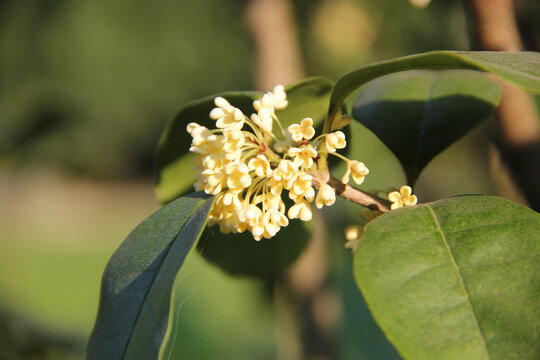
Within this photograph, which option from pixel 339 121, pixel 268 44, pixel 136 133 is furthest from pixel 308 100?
pixel 136 133

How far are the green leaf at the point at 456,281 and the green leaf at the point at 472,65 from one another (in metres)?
0.15

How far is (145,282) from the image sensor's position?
549mm

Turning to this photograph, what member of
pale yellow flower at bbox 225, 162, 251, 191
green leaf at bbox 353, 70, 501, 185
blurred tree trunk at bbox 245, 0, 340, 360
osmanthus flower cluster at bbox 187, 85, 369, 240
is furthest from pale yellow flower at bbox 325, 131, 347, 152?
blurred tree trunk at bbox 245, 0, 340, 360

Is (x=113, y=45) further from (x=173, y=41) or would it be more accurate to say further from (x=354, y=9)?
(x=354, y=9)

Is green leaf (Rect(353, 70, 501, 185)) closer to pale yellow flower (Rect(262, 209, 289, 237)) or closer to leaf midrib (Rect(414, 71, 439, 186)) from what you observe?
leaf midrib (Rect(414, 71, 439, 186))

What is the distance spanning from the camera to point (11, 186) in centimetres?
690

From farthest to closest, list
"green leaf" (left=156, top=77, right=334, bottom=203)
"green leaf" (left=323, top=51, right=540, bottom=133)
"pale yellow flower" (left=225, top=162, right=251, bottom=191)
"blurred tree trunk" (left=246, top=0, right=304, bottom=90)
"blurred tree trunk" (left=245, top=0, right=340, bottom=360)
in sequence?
1. "blurred tree trunk" (left=246, top=0, right=304, bottom=90)
2. "blurred tree trunk" (left=245, top=0, right=340, bottom=360)
3. "green leaf" (left=156, top=77, right=334, bottom=203)
4. "pale yellow flower" (left=225, top=162, right=251, bottom=191)
5. "green leaf" (left=323, top=51, right=540, bottom=133)

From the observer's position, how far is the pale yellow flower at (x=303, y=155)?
1.95 feet

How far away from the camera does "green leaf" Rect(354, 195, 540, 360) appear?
18.0 inches

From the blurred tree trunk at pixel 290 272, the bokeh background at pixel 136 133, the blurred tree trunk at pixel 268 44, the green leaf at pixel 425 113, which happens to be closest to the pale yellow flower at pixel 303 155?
the green leaf at pixel 425 113

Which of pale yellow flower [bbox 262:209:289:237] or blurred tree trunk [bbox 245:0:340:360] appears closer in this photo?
pale yellow flower [bbox 262:209:289:237]

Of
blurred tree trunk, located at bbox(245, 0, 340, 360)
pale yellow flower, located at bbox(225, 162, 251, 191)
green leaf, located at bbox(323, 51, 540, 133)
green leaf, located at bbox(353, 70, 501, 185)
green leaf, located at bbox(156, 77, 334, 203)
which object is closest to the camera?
green leaf, located at bbox(323, 51, 540, 133)

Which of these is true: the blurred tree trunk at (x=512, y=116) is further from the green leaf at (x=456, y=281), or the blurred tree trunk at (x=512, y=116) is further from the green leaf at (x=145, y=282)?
the green leaf at (x=145, y=282)

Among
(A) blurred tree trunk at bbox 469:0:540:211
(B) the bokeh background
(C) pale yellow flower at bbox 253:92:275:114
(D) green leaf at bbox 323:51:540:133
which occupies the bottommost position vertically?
(B) the bokeh background
